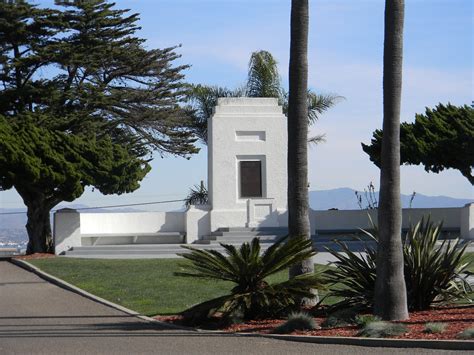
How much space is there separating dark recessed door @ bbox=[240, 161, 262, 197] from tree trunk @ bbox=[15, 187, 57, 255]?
768 cm

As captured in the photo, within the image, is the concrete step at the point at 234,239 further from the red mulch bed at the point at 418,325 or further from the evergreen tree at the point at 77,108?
the red mulch bed at the point at 418,325

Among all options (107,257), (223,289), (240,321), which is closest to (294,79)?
(240,321)

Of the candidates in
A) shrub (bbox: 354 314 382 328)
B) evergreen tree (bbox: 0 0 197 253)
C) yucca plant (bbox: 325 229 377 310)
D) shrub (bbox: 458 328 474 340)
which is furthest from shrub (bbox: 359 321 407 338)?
evergreen tree (bbox: 0 0 197 253)

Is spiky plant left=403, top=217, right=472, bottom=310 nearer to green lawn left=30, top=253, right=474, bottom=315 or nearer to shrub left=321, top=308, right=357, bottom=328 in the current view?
shrub left=321, top=308, right=357, bottom=328

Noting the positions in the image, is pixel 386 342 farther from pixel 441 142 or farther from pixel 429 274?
pixel 441 142

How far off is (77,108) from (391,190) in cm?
2705

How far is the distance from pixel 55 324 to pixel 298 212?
4.46 m

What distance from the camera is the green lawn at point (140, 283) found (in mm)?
17953

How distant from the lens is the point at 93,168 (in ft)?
110

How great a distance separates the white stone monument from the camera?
3719cm

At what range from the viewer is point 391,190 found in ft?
44.3

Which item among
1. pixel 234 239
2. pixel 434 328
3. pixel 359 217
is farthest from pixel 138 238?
pixel 434 328

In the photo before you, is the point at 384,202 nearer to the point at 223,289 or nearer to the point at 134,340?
the point at 134,340

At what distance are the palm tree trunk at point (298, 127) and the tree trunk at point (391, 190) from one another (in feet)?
6.78
